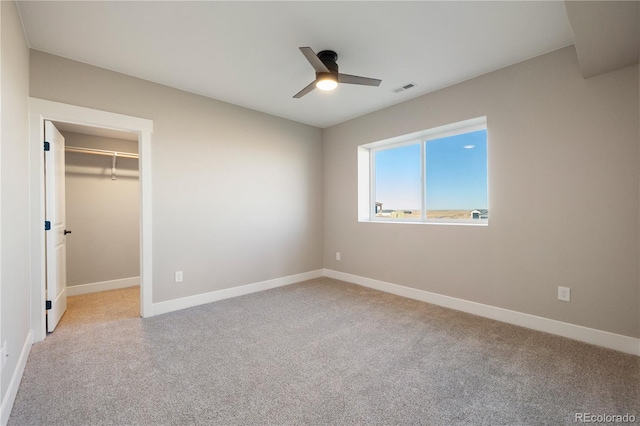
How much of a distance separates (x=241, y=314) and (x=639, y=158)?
371 cm

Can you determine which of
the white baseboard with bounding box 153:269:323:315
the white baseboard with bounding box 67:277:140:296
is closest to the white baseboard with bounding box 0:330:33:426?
the white baseboard with bounding box 153:269:323:315

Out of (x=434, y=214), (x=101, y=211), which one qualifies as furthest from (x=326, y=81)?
(x=101, y=211)

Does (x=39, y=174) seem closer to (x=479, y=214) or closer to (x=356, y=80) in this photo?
(x=356, y=80)

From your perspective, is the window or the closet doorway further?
the closet doorway

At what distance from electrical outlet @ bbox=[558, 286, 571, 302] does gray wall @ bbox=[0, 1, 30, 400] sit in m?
3.93

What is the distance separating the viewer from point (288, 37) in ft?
7.60

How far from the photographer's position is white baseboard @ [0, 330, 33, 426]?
1.50 meters

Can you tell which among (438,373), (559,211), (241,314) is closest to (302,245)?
(241,314)

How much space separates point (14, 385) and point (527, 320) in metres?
3.92

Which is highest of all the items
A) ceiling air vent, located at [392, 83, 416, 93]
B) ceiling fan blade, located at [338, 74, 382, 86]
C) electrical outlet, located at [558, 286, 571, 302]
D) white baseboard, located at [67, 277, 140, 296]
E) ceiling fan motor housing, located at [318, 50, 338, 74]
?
ceiling air vent, located at [392, 83, 416, 93]

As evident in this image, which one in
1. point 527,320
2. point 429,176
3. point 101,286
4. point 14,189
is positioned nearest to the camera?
point 14,189

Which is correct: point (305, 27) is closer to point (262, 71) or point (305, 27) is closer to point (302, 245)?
point (262, 71)

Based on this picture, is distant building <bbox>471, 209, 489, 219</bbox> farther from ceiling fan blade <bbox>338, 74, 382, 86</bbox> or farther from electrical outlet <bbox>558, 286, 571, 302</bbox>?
ceiling fan blade <bbox>338, 74, 382, 86</bbox>

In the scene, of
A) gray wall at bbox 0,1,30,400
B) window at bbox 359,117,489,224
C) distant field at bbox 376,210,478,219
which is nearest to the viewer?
gray wall at bbox 0,1,30,400
